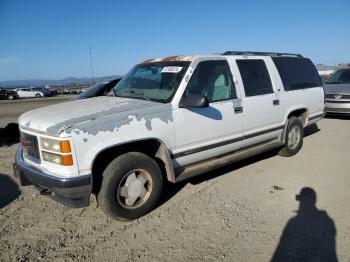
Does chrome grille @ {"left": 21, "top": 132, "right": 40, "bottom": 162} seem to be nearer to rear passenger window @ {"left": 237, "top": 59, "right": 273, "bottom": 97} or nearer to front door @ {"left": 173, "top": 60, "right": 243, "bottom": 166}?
front door @ {"left": 173, "top": 60, "right": 243, "bottom": 166}

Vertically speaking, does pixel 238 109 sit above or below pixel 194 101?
below

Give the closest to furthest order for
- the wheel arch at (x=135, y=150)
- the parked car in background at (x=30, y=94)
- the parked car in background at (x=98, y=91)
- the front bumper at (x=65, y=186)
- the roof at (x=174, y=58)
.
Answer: the front bumper at (x=65, y=186) < the wheel arch at (x=135, y=150) < the roof at (x=174, y=58) < the parked car in background at (x=98, y=91) < the parked car in background at (x=30, y=94)

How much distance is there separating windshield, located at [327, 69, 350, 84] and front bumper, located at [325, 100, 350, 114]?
1.46 meters

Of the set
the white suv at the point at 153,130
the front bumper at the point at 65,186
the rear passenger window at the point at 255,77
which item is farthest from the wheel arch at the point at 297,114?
the front bumper at the point at 65,186

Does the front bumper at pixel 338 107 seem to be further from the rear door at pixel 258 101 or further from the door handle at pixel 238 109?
the door handle at pixel 238 109

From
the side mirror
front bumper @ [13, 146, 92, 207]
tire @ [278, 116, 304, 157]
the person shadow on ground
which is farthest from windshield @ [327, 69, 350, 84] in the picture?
front bumper @ [13, 146, 92, 207]

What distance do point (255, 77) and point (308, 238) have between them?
282 cm

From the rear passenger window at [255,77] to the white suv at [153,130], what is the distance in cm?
2

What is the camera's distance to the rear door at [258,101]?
5117 mm

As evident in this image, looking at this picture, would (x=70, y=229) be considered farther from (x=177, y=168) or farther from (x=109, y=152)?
(x=177, y=168)

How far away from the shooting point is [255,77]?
5410 millimetres

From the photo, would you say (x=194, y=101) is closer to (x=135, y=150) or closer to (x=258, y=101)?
(x=135, y=150)

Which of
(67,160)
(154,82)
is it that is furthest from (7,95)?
(67,160)

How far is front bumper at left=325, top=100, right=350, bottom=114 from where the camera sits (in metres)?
10.4
